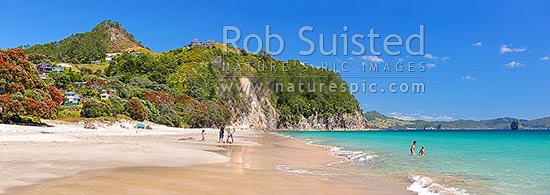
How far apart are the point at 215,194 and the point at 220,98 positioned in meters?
101

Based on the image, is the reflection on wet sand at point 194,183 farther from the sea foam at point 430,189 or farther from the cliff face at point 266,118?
the cliff face at point 266,118

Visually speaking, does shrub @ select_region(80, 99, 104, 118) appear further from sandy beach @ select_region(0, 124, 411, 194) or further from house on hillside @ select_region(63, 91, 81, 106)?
sandy beach @ select_region(0, 124, 411, 194)

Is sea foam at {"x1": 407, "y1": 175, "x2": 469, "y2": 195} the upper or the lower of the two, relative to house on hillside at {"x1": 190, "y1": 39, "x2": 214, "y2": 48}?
lower

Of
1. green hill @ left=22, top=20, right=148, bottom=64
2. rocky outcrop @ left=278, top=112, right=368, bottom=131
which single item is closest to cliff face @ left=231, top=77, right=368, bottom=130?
rocky outcrop @ left=278, top=112, right=368, bottom=131

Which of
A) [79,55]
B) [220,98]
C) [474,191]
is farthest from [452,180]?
[79,55]

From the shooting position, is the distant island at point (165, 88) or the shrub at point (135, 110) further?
the shrub at point (135, 110)

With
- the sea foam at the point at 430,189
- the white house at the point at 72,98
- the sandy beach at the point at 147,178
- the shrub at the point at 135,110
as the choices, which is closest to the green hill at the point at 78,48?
the white house at the point at 72,98

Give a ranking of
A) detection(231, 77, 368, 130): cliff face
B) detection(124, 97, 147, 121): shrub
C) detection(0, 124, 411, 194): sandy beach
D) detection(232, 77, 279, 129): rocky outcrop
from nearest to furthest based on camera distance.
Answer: detection(0, 124, 411, 194): sandy beach, detection(124, 97, 147, 121): shrub, detection(232, 77, 279, 129): rocky outcrop, detection(231, 77, 368, 130): cliff face

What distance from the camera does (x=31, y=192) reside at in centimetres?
760

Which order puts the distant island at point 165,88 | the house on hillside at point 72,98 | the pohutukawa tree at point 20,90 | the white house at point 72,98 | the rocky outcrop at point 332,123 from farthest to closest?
the rocky outcrop at point 332,123
the white house at point 72,98
the house on hillside at point 72,98
the distant island at point 165,88
the pohutukawa tree at point 20,90

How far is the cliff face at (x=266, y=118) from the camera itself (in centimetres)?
11719

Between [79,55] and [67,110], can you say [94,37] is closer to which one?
[79,55]

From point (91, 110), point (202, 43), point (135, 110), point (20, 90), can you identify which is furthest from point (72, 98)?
point (202, 43)

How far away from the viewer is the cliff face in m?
117
